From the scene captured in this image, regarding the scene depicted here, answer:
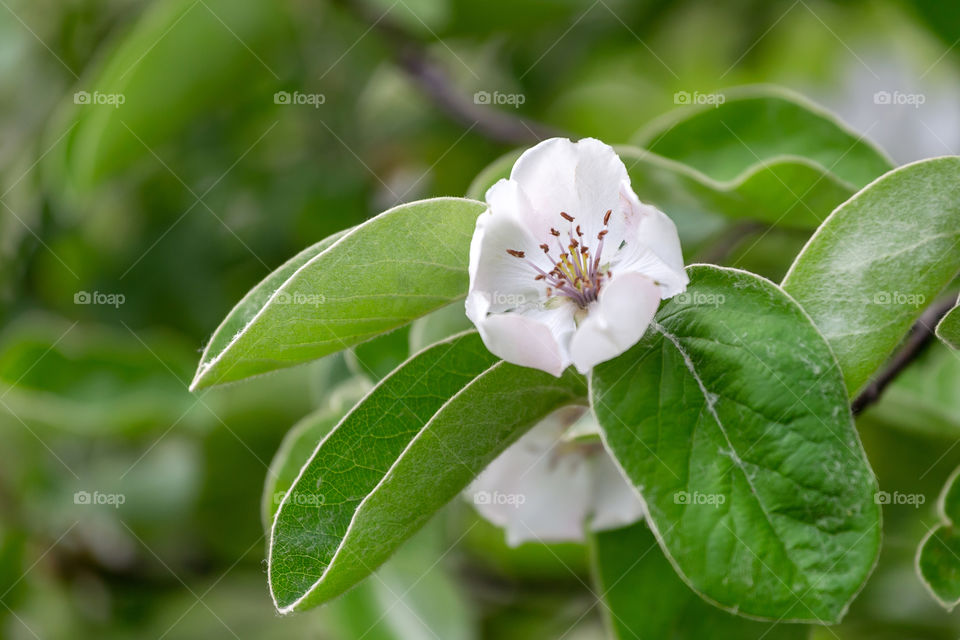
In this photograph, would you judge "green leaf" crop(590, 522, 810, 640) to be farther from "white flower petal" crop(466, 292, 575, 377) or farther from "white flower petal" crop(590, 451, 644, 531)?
"white flower petal" crop(466, 292, 575, 377)

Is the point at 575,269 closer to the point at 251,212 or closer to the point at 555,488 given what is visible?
the point at 555,488

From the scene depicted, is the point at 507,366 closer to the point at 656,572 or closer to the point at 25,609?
the point at 656,572

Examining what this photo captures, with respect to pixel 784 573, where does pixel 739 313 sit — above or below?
above

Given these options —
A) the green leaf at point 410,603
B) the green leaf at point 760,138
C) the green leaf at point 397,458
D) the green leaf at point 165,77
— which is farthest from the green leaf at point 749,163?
the green leaf at point 165,77

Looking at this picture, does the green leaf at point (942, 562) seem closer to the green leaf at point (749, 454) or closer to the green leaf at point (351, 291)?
the green leaf at point (749, 454)

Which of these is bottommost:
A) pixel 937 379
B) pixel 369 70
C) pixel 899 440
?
pixel 899 440

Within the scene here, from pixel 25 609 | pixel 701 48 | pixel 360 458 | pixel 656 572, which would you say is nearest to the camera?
pixel 360 458

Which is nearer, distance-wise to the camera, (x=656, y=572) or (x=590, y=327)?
(x=590, y=327)

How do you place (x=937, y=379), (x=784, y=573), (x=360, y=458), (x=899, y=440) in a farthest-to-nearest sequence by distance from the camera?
(x=899, y=440) → (x=937, y=379) → (x=360, y=458) → (x=784, y=573)

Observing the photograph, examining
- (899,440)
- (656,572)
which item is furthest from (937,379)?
(656,572)
